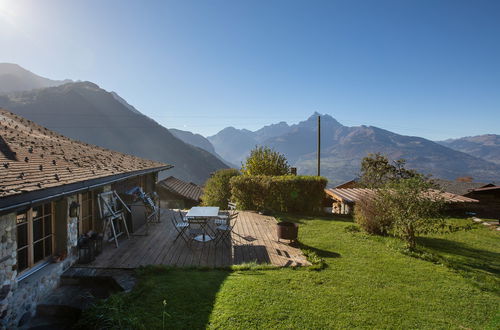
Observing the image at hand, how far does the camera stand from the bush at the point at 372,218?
9.20m

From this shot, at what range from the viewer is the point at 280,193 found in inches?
527

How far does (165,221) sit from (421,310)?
356 inches

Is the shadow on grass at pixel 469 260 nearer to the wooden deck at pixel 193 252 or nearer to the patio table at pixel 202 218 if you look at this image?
the wooden deck at pixel 193 252

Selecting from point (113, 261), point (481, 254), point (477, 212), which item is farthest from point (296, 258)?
point (477, 212)

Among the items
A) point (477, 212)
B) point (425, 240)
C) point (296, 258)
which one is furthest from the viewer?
point (477, 212)

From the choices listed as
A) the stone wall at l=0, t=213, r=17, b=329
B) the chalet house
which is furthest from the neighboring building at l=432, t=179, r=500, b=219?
the stone wall at l=0, t=213, r=17, b=329

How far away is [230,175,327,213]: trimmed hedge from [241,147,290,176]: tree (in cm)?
412

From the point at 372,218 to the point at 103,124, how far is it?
107 metres

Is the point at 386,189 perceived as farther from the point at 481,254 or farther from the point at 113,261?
the point at 113,261

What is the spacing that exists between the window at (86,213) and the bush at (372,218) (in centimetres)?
900

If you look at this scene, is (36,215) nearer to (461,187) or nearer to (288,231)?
(288,231)

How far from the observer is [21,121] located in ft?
31.3

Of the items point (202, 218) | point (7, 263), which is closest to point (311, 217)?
point (202, 218)

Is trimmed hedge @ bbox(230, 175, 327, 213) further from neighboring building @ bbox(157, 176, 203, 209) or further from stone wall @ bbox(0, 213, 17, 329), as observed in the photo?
neighboring building @ bbox(157, 176, 203, 209)
